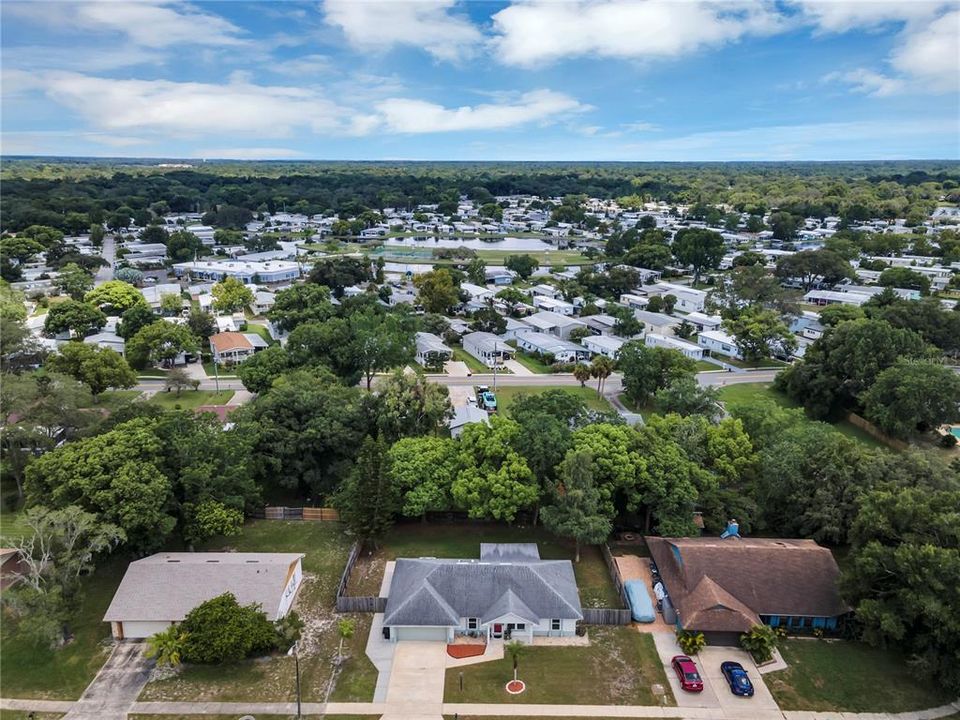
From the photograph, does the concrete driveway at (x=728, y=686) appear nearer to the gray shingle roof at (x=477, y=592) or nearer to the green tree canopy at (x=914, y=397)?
the gray shingle roof at (x=477, y=592)

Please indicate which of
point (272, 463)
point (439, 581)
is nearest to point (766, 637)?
point (439, 581)

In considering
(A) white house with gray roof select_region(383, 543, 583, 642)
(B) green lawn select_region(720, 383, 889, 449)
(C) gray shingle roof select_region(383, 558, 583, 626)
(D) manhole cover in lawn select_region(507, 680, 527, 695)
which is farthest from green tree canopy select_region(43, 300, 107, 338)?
(B) green lawn select_region(720, 383, 889, 449)

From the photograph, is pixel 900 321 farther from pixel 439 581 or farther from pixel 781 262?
pixel 439 581

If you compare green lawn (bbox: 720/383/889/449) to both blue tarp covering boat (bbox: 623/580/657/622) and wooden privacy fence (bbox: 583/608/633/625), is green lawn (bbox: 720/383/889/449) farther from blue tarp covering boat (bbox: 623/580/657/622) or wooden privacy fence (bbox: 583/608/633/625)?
wooden privacy fence (bbox: 583/608/633/625)

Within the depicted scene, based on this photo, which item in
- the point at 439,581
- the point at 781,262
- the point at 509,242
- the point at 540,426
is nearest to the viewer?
the point at 439,581

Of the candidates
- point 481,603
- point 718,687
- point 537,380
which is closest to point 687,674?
point 718,687
